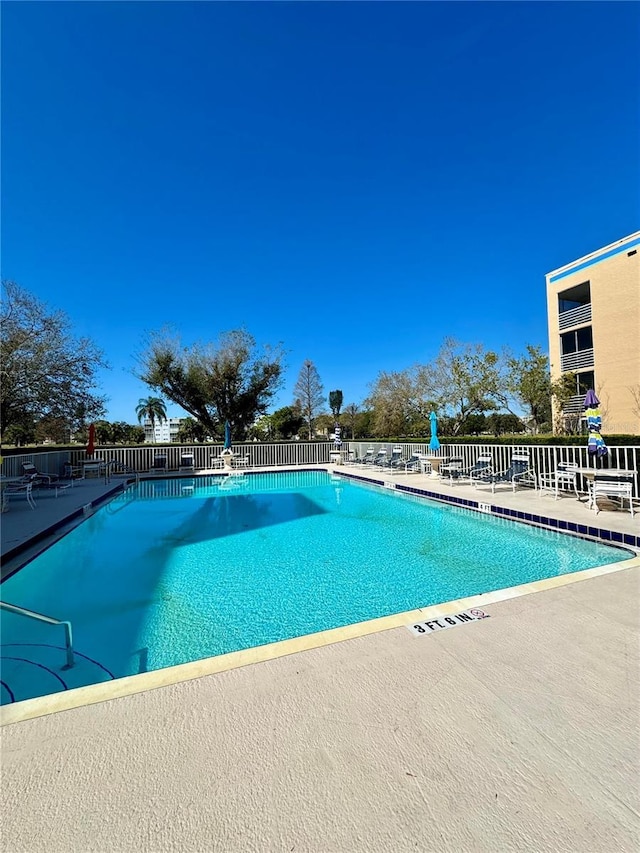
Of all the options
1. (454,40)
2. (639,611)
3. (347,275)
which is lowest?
(639,611)

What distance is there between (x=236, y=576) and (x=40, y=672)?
2.10m

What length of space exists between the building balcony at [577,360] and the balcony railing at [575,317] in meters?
1.34

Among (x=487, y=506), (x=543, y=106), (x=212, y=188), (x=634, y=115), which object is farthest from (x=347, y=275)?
(x=487, y=506)

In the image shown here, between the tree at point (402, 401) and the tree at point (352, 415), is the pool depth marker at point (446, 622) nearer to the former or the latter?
the tree at point (402, 401)

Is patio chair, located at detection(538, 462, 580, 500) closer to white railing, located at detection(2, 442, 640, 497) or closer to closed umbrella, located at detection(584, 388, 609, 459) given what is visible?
white railing, located at detection(2, 442, 640, 497)

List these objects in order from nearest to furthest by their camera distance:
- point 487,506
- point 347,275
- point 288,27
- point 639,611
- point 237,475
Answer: point 639,611
point 487,506
point 288,27
point 237,475
point 347,275

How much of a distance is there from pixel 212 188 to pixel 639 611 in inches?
539

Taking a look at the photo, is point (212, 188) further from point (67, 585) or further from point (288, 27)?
point (67, 585)

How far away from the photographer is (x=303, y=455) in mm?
17797

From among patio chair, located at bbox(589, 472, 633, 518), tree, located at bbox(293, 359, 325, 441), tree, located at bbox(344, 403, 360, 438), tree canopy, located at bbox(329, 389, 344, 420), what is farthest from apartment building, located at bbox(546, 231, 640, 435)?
tree canopy, located at bbox(329, 389, 344, 420)

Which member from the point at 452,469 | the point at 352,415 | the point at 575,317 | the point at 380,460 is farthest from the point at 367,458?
the point at 352,415

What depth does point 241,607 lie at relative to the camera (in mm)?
3645

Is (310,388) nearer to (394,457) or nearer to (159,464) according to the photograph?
(159,464)

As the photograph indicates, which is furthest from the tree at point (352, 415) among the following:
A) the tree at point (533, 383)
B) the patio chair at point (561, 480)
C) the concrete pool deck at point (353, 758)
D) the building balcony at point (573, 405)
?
the concrete pool deck at point (353, 758)
